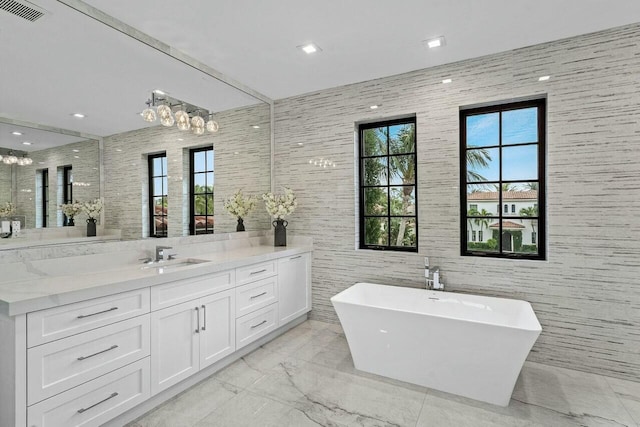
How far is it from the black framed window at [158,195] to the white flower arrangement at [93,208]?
0.40 metres

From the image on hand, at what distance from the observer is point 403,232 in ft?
11.5

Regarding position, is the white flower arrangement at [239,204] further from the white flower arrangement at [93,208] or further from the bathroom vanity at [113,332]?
the white flower arrangement at [93,208]

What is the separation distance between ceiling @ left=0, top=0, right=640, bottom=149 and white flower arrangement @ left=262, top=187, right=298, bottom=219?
137cm

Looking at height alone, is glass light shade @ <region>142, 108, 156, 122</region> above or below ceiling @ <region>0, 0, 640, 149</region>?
below

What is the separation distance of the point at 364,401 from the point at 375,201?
80.3 inches

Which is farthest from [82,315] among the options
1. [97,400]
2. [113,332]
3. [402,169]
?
[402,169]

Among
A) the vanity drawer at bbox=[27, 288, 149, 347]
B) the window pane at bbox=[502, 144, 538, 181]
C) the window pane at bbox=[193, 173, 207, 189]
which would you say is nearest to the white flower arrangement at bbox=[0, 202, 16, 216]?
the vanity drawer at bbox=[27, 288, 149, 347]

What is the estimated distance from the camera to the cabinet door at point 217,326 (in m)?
2.45

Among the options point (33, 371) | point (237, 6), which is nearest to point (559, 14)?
point (237, 6)

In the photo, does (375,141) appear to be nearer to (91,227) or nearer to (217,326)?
(217,326)

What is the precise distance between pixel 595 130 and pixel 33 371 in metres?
3.96

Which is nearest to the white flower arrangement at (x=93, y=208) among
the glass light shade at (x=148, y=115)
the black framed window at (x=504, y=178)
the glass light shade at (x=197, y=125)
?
the glass light shade at (x=148, y=115)

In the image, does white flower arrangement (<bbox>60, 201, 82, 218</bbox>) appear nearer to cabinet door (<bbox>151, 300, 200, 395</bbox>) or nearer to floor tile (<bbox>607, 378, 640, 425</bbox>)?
cabinet door (<bbox>151, 300, 200, 395</bbox>)

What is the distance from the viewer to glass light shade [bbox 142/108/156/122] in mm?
2736
